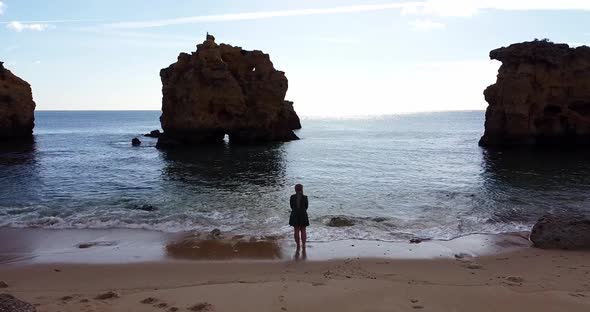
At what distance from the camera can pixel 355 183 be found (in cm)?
2514

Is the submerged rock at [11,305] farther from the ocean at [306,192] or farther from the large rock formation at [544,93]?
the large rock formation at [544,93]

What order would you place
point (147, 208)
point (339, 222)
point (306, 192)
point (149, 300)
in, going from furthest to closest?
point (306, 192) → point (147, 208) → point (339, 222) → point (149, 300)

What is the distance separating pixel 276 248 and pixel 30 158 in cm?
3440

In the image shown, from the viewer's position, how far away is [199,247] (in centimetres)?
1323

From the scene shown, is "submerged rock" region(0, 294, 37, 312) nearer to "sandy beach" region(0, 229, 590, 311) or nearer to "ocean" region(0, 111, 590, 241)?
"sandy beach" region(0, 229, 590, 311)

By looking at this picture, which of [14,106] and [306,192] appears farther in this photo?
[14,106]

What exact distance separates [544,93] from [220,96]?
32208 mm

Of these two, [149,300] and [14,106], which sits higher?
[14,106]

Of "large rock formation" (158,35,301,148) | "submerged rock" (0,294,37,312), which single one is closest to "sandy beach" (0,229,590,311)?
"submerged rock" (0,294,37,312)

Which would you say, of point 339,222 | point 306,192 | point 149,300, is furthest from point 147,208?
point 149,300

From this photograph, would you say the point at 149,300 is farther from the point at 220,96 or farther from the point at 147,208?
the point at 220,96

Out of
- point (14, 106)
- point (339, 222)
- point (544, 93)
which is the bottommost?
point (339, 222)

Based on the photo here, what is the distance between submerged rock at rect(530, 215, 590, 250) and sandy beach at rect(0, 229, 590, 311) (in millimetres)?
540

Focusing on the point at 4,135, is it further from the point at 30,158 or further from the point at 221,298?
the point at 221,298
